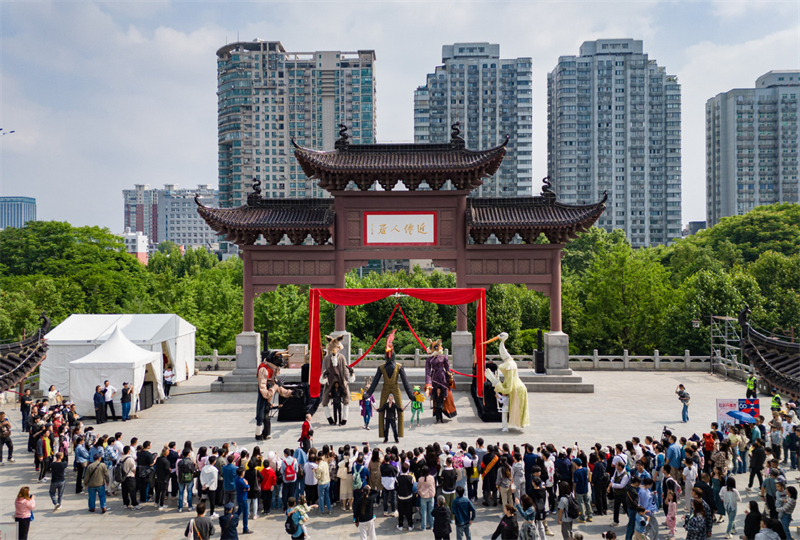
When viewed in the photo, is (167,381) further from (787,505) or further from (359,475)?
(787,505)

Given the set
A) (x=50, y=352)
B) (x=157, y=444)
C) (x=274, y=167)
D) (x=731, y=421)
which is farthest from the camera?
(x=274, y=167)

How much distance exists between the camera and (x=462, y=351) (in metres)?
21.4

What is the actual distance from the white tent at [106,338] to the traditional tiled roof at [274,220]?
4338mm

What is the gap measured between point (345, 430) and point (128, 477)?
21.6 feet

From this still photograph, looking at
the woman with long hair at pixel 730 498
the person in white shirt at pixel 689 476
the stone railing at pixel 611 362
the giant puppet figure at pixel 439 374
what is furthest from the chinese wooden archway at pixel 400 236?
the woman with long hair at pixel 730 498

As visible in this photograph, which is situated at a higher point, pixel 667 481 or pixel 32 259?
pixel 32 259

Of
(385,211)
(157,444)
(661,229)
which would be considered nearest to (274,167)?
(661,229)

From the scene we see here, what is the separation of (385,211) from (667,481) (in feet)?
47.5

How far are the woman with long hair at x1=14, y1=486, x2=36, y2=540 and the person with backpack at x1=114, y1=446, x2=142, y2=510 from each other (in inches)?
67.7

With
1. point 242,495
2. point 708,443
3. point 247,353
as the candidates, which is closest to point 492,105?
point 247,353

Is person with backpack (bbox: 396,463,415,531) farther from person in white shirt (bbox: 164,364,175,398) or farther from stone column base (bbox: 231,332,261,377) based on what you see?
person in white shirt (bbox: 164,364,175,398)

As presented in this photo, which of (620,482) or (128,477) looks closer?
(620,482)

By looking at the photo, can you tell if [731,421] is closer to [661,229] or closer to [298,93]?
[661,229]

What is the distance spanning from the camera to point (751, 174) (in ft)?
275
